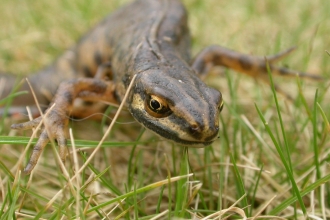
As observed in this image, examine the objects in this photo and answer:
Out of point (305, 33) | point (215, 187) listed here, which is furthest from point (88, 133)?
point (305, 33)

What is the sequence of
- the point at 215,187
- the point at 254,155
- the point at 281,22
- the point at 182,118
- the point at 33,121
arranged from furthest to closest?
the point at 281,22 → the point at 254,155 → the point at 215,187 → the point at 33,121 → the point at 182,118

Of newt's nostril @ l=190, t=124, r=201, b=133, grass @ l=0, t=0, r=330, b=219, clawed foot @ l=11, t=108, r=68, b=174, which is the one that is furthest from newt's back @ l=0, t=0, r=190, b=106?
newt's nostril @ l=190, t=124, r=201, b=133

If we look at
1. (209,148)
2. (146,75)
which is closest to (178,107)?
(146,75)

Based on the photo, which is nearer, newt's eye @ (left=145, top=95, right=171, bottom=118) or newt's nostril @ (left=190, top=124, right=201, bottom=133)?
newt's nostril @ (left=190, top=124, right=201, bottom=133)

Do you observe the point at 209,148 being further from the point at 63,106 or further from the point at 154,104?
the point at 63,106

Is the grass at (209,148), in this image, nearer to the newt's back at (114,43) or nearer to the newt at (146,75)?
the newt at (146,75)

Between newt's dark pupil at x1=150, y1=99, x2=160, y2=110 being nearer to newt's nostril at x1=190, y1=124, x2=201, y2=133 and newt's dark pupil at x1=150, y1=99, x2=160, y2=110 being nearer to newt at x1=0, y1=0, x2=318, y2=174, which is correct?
newt at x1=0, y1=0, x2=318, y2=174

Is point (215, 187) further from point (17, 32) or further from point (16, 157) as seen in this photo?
point (17, 32)
